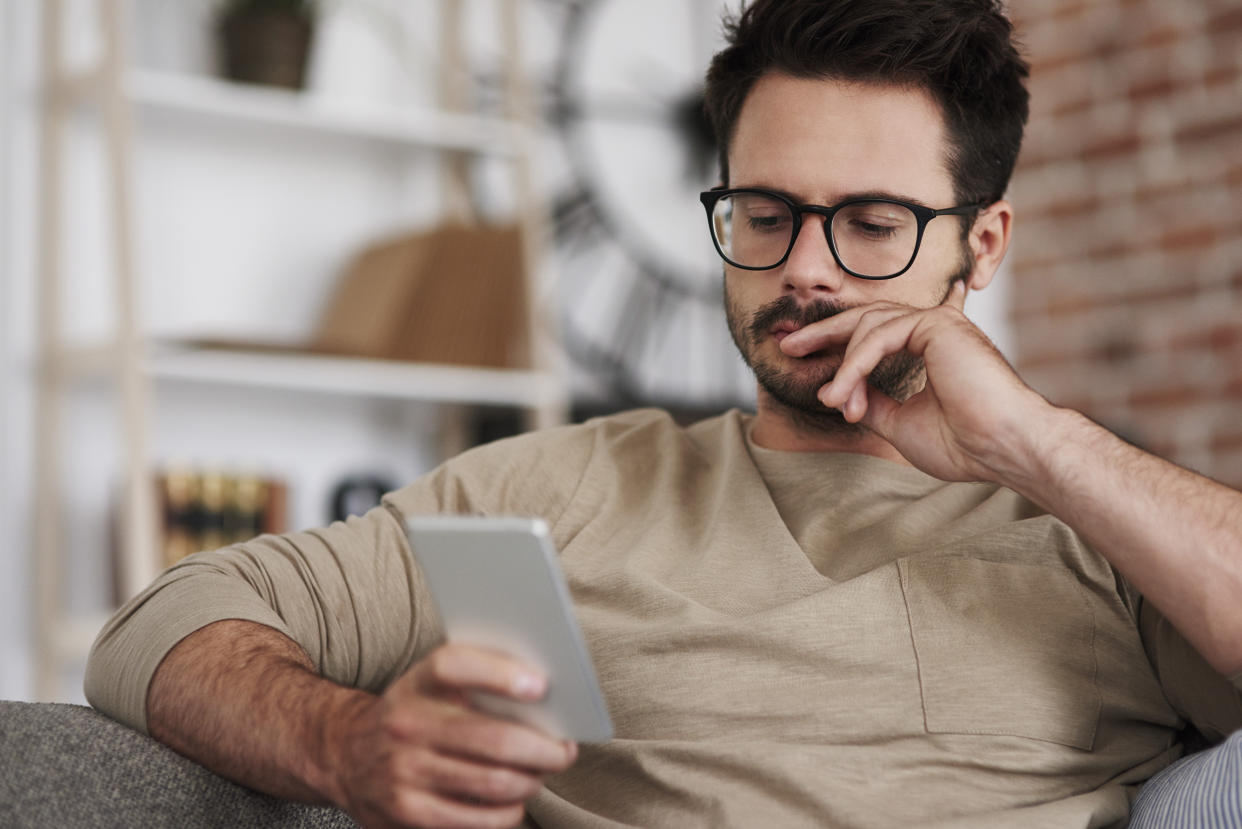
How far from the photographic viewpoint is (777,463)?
4.56 feet

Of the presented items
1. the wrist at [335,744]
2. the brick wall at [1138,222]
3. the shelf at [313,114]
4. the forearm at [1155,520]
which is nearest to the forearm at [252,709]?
the wrist at [335,744]

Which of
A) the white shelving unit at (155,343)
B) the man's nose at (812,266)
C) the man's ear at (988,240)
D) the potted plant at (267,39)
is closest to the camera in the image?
the man's nose at (812,266)

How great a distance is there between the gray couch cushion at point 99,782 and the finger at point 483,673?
270 mm

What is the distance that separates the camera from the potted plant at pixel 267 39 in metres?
2.46

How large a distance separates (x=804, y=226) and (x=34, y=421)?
153cm

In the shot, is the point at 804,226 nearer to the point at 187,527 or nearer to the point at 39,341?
the point at 187,527

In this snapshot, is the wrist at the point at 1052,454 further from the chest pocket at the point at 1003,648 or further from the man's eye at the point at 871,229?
the man's eye at the point at 871,229

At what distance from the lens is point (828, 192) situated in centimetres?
137

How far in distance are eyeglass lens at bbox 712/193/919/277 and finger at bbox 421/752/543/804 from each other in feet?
2.12

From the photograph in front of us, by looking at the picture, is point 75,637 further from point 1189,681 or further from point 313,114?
point 1189,681

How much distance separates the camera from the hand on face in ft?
3.87

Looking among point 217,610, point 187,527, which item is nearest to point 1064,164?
point 187,527

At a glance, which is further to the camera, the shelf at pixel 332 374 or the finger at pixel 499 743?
the shelf at pixel 332 374

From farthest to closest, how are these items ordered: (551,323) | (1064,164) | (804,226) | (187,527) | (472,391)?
1. (1064,164)
2. (551,323)
3. (472,391)
4. (187,527)
5. (804,226)
